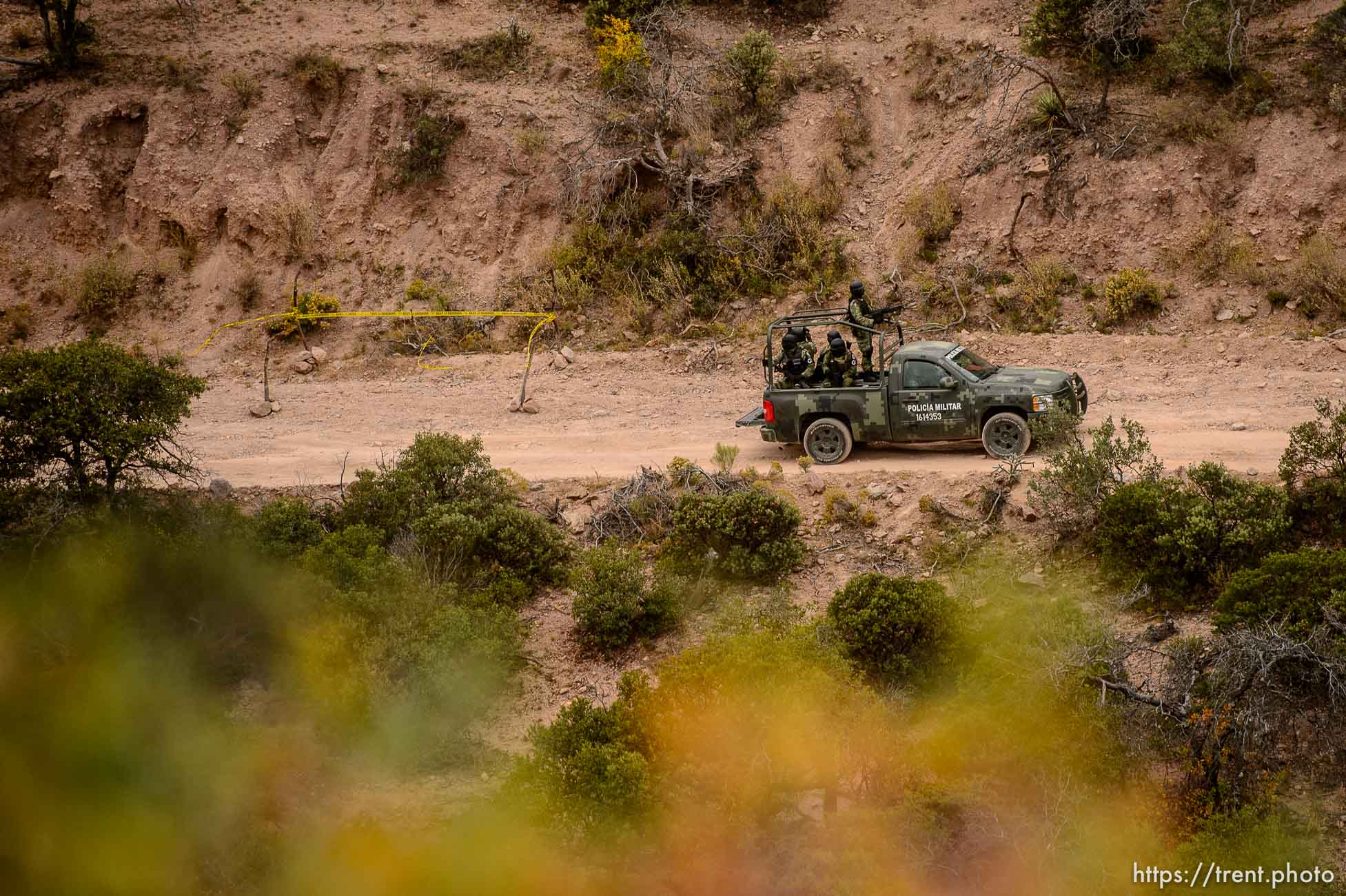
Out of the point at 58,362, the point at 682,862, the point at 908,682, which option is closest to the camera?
the point at 682,862

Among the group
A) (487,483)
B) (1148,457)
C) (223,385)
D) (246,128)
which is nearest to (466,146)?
(246,128)

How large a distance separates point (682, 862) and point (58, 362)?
10534 mm

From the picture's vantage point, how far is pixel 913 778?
9.97 meters

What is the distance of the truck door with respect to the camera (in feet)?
49.0

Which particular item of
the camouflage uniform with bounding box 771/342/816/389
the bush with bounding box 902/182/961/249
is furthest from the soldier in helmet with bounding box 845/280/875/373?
the bush with bounding box 902/182/961/249

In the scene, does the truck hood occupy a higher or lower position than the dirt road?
higher

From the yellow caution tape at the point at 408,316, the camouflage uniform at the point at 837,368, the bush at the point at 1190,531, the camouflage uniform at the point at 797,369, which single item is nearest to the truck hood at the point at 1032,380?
the camouflage uniform at the point at 837,368

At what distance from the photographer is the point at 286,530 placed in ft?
46.5

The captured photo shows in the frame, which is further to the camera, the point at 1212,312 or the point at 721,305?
the point at 721,305

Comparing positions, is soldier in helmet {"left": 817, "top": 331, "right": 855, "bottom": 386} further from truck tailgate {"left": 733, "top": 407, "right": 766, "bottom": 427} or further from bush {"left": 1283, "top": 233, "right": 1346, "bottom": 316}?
bush {"left": 1283, "top": 233, "right": 1346, "bottom": 316}

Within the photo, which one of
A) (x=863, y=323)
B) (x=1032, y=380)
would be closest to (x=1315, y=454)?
(x=1032, y=380)

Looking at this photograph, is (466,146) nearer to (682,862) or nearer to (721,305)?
(721,305)

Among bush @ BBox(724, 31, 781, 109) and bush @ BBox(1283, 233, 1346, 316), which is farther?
bush @ BBox(724, 31, 781, 109)

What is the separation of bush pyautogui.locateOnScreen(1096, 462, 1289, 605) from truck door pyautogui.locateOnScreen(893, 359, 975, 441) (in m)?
2.74
